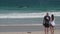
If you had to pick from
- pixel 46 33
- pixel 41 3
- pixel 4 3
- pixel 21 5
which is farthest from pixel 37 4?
pixel 46 33

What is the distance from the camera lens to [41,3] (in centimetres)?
Answer: 5075

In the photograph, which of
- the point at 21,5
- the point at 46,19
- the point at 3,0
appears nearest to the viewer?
the point at 46,19

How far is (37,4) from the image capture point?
168ft

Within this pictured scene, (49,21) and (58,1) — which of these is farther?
(58,1)

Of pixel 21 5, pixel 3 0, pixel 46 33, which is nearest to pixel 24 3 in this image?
A: pixel 21 5

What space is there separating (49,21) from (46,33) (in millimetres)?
1050

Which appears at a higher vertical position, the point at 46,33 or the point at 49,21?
the point at 49,21

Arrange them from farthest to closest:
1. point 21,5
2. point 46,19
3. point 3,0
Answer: point 3,0, point 21,5, point 46,19

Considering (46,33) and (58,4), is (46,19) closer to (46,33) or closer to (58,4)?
(46,33)

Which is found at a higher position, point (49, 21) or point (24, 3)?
point (24, 3)

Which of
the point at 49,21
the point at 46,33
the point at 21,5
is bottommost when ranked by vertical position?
the point at 46,33

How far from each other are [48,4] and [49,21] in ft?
124

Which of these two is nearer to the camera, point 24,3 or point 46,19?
point 46,19

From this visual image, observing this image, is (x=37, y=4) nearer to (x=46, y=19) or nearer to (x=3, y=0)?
(x=3, y=0)
